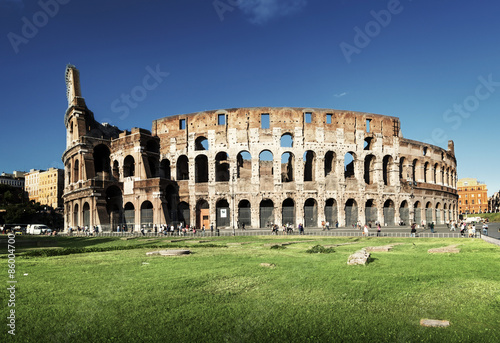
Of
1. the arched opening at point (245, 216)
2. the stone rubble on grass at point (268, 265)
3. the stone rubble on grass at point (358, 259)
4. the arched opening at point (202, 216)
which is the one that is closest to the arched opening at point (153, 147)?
the arched opening at point (202, 216)

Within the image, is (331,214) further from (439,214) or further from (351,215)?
(439,214)

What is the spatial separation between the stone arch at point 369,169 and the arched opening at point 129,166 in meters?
29.1

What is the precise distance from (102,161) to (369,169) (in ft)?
113

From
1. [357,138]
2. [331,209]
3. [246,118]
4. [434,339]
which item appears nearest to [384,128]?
[357,138]

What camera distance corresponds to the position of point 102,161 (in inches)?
1914

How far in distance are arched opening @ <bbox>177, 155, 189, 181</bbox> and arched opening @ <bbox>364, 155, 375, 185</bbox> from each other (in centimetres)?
2244

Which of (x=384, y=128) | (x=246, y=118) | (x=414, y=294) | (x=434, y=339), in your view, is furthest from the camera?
(x=384, y=128)

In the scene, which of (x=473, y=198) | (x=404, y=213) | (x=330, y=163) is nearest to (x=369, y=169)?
(x=330, y=163)

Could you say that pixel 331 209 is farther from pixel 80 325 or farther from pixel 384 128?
pixel 80 325

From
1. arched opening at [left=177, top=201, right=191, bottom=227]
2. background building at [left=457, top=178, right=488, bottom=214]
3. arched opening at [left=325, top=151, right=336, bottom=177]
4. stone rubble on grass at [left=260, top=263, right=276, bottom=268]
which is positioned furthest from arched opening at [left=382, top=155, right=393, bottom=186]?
background building at [left=457, top=178, right=488, bottom=214]

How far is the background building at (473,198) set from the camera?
366ft

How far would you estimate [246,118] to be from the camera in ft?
136

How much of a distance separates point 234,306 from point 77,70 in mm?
48991

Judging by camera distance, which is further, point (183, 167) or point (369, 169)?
point (369, 169)
